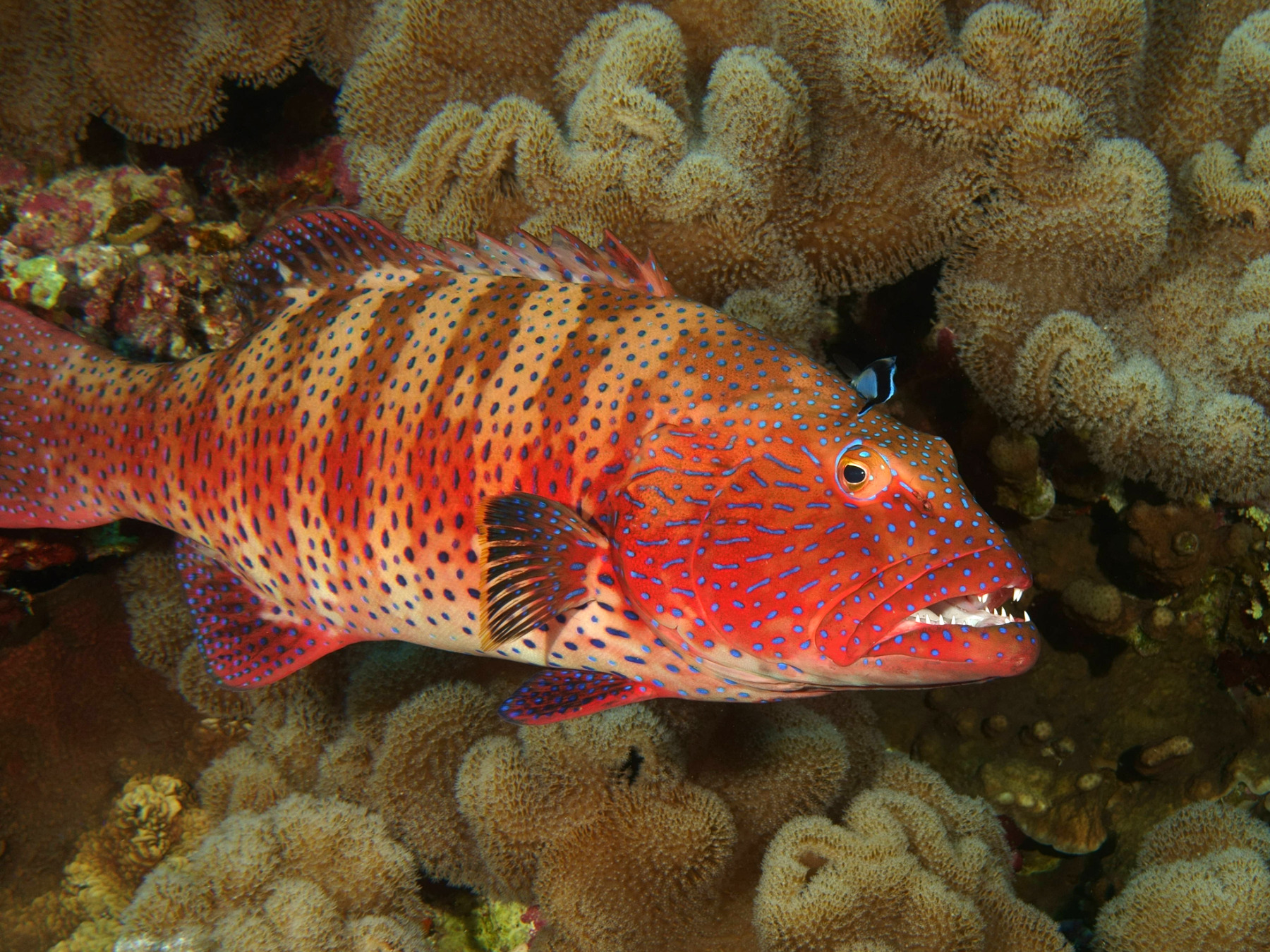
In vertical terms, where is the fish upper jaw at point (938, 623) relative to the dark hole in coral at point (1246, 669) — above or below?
above

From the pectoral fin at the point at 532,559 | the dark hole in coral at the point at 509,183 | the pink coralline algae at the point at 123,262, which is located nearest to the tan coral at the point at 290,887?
the pectoral fin at the point at 532,559

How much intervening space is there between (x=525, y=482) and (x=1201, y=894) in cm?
283

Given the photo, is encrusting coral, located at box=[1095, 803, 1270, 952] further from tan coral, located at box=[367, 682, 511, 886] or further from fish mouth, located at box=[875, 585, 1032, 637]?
tan coral, located at box=[367, 682, 511, 886]

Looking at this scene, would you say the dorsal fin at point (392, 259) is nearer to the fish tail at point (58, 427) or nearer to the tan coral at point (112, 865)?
the fish tail at point (58, 427)

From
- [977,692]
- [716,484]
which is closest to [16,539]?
[716,484]

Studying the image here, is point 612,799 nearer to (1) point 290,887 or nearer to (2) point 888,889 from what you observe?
(2) point 888,889

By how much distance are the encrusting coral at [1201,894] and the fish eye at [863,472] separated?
2112mm

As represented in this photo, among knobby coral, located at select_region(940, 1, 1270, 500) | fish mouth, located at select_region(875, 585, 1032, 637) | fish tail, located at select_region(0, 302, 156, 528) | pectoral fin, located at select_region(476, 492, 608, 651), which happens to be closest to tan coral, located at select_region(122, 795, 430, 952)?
pectoral fin, located at select_region(476, 492, 608, 651)

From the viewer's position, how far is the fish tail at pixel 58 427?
3285 mm

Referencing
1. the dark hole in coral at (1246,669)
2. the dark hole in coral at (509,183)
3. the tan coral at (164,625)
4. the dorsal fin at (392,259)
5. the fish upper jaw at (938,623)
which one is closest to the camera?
the fish upper jaw at (938,623)

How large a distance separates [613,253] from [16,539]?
11.1ft

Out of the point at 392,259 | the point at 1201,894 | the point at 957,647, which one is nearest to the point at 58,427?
the point at 392,259

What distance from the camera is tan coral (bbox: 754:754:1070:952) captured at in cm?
243

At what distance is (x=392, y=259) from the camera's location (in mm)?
3002
